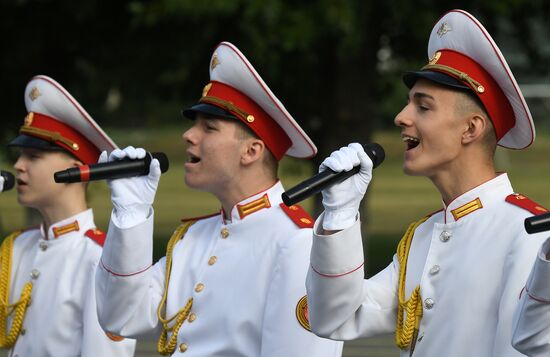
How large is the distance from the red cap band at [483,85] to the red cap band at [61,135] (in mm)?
2310

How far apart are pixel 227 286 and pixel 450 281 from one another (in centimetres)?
114

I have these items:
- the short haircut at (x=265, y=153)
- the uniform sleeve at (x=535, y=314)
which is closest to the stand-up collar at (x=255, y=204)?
the short haircut at (x=265, y=153)

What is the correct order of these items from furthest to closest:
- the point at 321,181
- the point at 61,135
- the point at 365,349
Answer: the point at 365,349
the point at 61,135
the point at 321,181

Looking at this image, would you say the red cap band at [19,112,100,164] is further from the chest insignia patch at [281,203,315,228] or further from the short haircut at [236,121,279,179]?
the chest insignia patch at [281,203,315,228]

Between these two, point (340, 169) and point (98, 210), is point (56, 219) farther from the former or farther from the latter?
point (98, 210)

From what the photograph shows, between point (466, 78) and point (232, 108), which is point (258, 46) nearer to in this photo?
point (232, 108)

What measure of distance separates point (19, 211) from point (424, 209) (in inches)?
384

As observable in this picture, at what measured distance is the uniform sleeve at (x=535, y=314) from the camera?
391 centimetres

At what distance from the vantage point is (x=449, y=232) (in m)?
4.73

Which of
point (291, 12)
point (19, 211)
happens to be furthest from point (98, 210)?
point (291, 12)

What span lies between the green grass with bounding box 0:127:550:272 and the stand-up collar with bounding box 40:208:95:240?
25.5 ft

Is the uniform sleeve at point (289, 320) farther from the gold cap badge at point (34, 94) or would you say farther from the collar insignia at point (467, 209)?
the gold cap badge at point (34, 94)

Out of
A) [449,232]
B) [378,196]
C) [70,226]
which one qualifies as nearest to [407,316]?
[449,232]

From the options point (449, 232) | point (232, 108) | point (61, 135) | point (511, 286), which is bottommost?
point (511, 286)
